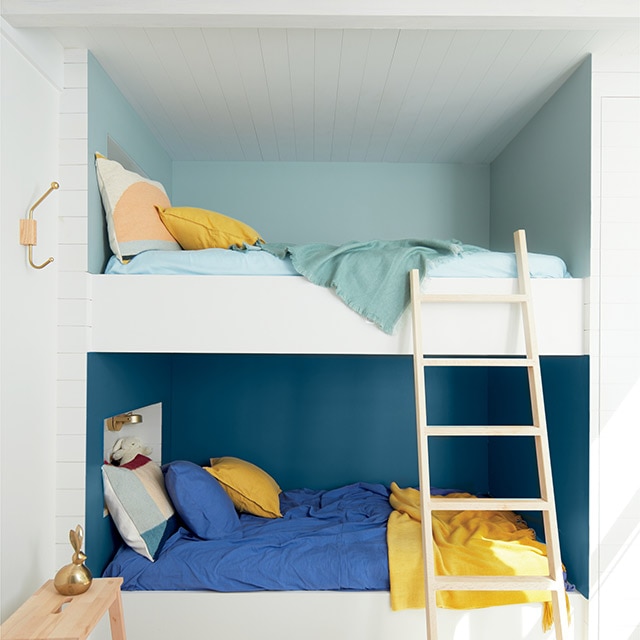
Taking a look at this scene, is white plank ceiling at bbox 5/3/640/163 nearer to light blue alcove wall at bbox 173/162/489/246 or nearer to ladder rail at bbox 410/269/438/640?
light blue alcove wall at bbox 173/162/489/246

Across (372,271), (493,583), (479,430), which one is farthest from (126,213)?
(493,583)

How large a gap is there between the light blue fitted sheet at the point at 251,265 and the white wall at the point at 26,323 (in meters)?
0.36

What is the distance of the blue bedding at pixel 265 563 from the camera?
2814 millimetres

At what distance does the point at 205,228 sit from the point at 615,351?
69.2 inches

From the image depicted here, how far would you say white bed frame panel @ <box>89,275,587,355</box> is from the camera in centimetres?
282

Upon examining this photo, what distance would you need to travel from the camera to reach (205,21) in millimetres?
2355

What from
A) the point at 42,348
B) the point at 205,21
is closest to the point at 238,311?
the point at 42,348

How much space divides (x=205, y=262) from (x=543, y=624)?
1.97 m

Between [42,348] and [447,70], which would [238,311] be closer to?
[42,348]

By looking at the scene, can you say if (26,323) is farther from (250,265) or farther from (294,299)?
(294,299)

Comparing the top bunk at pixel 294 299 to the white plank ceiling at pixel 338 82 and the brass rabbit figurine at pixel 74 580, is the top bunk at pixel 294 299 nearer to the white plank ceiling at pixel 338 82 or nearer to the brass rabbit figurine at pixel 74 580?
the white plank ceiling at pixel 338 82

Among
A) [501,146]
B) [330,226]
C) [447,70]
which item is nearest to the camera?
[447,70]

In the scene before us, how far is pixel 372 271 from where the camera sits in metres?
2.83

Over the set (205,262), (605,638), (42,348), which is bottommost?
(605,638)
